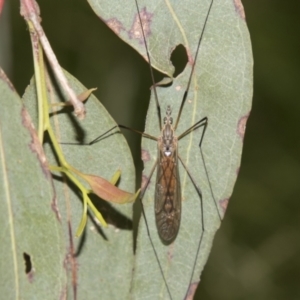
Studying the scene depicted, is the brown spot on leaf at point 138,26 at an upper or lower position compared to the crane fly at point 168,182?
upper

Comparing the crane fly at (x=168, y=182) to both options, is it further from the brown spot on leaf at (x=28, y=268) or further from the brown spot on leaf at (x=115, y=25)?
the brown spot on leaf at (x=28, y=268)

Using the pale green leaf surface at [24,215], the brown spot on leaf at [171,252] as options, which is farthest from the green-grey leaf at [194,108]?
the pale green leaf surface at [24,215]

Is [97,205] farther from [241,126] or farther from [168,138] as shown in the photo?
[241,126]

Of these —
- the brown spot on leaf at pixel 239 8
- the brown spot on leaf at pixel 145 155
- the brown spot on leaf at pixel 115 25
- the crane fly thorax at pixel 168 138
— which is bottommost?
the brown spot on leaf at pixel 145 155

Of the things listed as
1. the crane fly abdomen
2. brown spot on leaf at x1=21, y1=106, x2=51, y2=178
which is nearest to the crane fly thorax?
the crane fly abdomen

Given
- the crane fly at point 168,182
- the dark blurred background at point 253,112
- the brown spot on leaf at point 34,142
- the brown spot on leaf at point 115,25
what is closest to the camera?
the brown spot on leaf at point 34,142

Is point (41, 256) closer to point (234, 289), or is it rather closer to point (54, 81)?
point (54, 81)

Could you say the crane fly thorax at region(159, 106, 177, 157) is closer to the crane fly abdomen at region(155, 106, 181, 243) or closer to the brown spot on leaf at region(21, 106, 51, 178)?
the crane fly abdomen at region(155, 106, 181, 243)

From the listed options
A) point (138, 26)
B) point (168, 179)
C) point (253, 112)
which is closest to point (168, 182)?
point (168, 179)
